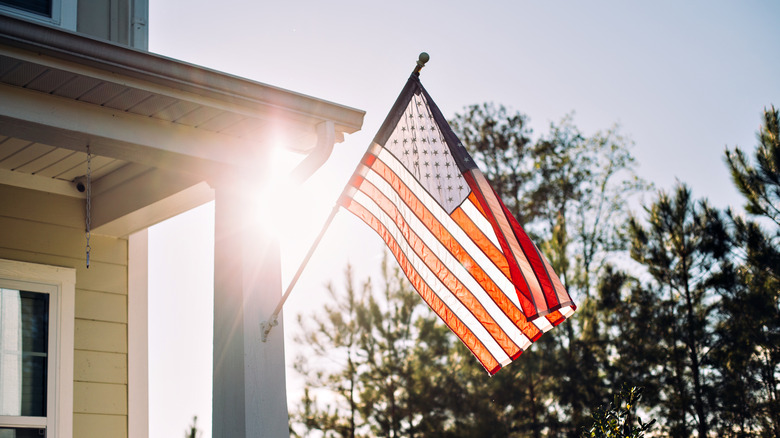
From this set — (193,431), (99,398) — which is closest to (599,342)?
(193,431)

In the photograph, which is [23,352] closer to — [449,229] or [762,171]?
[449,229]

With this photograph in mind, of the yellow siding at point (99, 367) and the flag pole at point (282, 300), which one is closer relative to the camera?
the flag pole at point (282, 300)

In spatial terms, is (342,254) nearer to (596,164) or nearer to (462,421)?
(462,421)

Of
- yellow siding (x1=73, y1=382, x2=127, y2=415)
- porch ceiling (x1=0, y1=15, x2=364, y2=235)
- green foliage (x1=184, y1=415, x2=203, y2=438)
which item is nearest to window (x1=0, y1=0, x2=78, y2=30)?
porch ceiling (x1=0, y1=15, x2=364, y2=235)

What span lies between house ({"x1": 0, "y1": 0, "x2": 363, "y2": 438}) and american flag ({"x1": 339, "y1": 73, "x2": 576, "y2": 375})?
1.21ft

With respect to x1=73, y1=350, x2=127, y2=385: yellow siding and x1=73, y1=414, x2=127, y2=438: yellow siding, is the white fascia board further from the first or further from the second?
x1=73, y1=414, x2=127, y2=438: yellow siding

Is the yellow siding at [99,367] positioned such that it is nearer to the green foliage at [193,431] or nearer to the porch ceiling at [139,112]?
the porch ceiling at [139,112]

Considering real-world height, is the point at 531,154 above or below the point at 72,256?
above

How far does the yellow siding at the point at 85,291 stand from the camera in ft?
16.9

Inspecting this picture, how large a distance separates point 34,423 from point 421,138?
2.89 metres

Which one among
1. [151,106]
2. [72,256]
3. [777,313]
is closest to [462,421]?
[777,313]

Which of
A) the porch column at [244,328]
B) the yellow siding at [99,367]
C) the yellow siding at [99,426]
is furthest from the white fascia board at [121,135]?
the yellow siding at [99,426]

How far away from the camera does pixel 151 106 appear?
4141mm

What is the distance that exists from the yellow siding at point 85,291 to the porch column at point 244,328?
1.41 m
